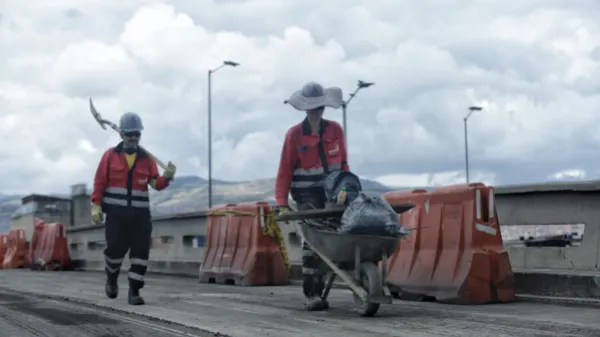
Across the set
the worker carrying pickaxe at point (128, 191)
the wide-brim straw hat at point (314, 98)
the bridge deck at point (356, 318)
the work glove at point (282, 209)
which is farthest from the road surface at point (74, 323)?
the wide-brim straw hat at point (314, 98)

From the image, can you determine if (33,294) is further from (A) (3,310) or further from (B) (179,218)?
(B) (179,218)

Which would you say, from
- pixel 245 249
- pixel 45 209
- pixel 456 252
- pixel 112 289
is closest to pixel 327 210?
pixel 456 252

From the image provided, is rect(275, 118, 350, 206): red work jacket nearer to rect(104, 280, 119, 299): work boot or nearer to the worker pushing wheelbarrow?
the worker pushing wheelbarrow

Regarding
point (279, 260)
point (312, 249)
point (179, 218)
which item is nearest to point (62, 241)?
point (179, 218)

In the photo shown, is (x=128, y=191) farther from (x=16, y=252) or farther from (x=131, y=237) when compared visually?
(x=16, y=252)

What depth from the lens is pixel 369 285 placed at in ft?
25.1

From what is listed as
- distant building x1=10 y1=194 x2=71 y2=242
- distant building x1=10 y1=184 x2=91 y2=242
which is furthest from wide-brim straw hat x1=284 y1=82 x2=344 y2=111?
distant building x1=10 y1=194 x2=71 y2=242

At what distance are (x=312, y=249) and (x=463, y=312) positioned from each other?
60.1 inches

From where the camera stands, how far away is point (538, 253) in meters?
12.1

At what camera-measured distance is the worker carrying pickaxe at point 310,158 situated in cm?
869

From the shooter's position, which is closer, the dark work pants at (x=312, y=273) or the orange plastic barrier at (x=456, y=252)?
the dark work pants at (x=312, y=273)

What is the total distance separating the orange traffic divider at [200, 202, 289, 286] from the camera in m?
14.3

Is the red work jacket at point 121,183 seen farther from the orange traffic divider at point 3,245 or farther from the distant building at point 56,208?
the distant building at point 56,208

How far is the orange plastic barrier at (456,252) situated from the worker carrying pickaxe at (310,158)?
1589 millimetres
